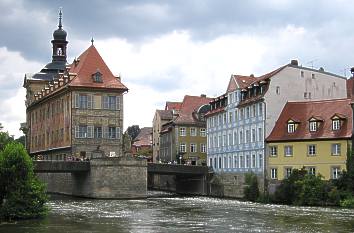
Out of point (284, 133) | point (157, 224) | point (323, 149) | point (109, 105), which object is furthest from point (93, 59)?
point (157, 224)

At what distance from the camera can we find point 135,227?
1531 inches

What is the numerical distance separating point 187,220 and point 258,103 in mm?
31909

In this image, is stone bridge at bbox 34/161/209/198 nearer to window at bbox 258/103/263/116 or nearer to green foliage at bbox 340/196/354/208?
window at bbox 258/103/263/116

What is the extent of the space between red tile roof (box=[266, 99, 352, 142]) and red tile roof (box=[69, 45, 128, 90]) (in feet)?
84.7

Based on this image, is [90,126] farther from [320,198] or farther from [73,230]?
[73,230]

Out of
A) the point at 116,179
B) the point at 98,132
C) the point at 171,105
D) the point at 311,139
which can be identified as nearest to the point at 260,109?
the point at 311,139

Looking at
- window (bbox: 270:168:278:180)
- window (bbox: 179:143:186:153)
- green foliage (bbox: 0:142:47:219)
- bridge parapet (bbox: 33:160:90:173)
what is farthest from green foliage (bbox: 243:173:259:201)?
window (bbox: 179:143:186:153)

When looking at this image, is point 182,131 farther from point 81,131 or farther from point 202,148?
point 81,131

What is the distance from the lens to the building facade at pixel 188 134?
10469 centimetres

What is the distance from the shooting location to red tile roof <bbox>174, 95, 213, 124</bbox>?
4166 inches

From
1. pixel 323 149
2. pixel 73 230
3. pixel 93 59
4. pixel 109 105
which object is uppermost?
pixel 93 59

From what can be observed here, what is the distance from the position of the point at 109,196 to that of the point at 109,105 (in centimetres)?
1875

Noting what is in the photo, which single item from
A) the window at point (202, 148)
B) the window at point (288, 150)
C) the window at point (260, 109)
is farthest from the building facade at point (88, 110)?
the window at point (288, 150)

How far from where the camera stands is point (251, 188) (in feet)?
233
